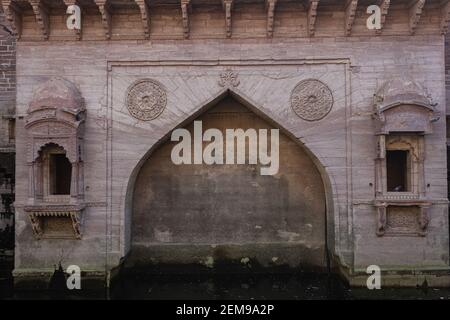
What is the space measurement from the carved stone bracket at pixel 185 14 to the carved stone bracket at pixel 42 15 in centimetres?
226

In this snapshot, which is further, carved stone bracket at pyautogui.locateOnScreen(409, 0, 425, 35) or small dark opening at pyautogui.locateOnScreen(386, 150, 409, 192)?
small dark opening at pyautogui.locateOnScreen(386, 150, 409, 192)

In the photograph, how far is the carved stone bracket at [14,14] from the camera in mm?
5859

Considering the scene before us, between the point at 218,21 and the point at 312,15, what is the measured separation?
152cm

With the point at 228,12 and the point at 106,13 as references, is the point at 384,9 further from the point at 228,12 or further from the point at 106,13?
the point at 106,13

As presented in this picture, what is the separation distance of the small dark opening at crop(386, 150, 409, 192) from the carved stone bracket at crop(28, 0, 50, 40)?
241 inches

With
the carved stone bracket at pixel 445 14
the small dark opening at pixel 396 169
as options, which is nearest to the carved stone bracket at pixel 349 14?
the carved stone bracket at pixel 445 14

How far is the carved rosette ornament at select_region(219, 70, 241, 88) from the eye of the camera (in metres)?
6.11

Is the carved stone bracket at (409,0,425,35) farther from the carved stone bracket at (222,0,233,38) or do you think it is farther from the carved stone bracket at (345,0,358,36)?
the carved stone bracket at (222,0,233,38)

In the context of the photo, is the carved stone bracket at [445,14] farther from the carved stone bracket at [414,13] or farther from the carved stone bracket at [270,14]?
the carved stone bracket at [270,14]

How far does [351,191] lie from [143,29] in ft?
14.3


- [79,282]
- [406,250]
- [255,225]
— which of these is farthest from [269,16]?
[79,282]

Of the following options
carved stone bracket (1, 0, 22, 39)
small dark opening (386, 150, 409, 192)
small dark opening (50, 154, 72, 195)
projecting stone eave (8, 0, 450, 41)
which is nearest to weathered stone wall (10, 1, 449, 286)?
projecting stone eave (8, 0, 450, 41)

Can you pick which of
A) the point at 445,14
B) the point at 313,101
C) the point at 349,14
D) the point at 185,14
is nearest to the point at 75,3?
the point at 185,14

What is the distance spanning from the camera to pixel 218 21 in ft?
20.1
